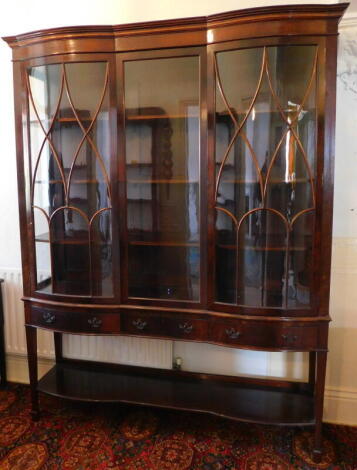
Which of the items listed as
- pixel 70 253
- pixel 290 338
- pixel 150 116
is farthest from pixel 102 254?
pixel 290 338

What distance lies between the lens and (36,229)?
1941 mm

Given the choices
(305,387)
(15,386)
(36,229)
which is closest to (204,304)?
(305,387)

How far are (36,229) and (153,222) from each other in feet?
2.14

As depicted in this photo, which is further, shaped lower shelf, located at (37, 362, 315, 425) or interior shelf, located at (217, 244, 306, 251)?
shaped lower shelf, located at (37, 362, 315, 425)

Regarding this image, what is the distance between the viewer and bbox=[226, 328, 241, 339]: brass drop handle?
1738 mm

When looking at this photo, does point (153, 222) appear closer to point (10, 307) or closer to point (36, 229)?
point (36, 229)

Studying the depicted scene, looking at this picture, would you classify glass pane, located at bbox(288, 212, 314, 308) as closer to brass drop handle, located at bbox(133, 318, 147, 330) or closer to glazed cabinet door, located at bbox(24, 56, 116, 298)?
brass drop handle, located at bbox(133, 318, 147, 330)

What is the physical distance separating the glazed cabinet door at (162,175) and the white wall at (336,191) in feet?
1.83

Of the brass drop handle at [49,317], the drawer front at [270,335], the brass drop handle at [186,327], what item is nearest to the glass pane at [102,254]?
the brass drop handle at [49,317]

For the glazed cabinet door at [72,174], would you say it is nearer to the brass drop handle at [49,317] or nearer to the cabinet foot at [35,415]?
the brass drop handle at [49,317]

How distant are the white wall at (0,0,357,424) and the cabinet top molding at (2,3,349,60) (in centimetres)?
47

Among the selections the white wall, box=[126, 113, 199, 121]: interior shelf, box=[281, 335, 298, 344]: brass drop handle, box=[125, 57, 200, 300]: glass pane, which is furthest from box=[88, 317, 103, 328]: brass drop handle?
box=[126, 113, 199, 121]: interior shelf

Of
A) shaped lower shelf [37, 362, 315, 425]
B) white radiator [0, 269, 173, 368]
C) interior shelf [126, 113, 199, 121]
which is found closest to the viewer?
interior shelf [126, 113, 199, 121]

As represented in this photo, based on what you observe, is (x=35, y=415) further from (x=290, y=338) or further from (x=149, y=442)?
(x=290, y=338)
